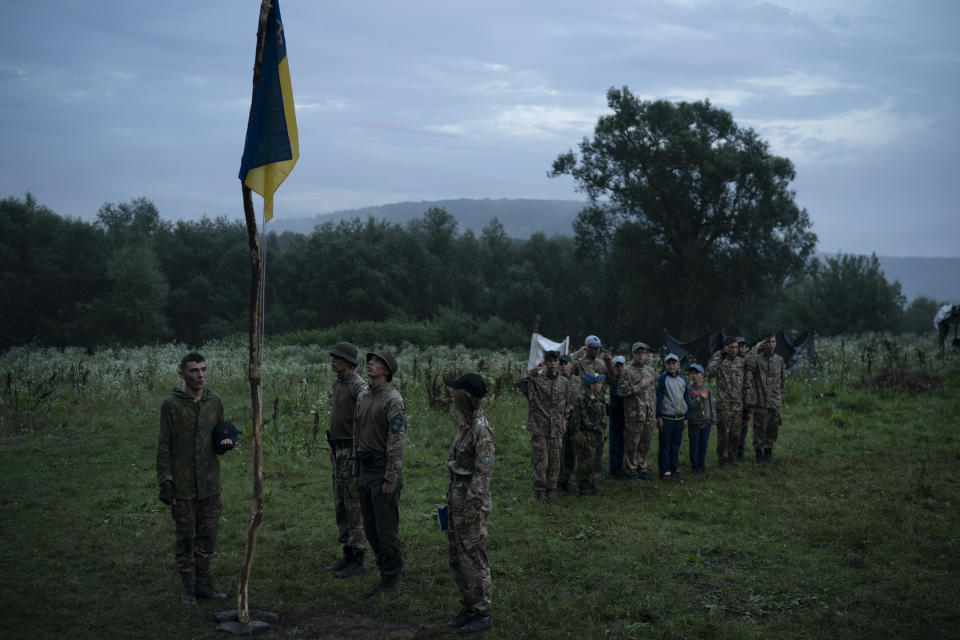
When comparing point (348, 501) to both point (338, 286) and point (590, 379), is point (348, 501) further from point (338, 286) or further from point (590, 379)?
point (338, 286)

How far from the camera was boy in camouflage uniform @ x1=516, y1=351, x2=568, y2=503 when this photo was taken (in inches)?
366

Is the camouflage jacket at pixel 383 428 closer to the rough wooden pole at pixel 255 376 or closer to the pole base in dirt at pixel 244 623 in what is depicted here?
the rough wooden pole at pixel 255 376

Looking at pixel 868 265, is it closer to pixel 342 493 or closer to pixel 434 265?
pixel 434 265

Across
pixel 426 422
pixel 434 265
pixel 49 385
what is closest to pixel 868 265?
pixel 434 265

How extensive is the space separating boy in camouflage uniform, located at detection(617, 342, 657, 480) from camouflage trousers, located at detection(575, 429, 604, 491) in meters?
0.90

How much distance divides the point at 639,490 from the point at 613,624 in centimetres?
445

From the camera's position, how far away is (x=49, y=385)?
53.1 ft

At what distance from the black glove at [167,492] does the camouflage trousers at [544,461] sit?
485 centimetres

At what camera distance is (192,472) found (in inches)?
236

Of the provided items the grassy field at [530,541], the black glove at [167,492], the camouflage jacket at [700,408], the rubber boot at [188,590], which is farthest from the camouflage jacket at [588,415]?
the black glove at [167,492]

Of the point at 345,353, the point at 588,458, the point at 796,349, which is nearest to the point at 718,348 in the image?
the point at 796,349

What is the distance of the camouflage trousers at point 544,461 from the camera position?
368 inches

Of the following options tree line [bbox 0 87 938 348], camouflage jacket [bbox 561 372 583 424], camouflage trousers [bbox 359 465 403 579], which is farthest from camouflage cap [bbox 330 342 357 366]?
tree line [bbox 0 87 938 348]

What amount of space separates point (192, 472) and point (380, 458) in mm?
1629
